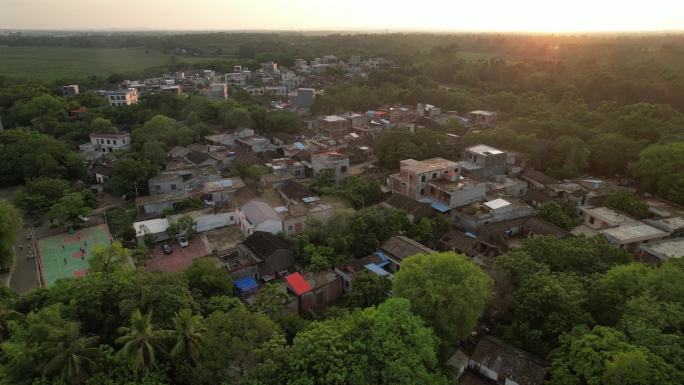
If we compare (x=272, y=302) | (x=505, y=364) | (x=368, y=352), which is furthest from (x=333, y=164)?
(x=368, y=352)

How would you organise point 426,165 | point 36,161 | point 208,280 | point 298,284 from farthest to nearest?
1. point 36,161
2. point 426,165
3. point 298,284
4. point 208,280

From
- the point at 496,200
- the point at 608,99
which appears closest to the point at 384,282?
the point at 496,200

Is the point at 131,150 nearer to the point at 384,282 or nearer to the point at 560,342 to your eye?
the point at 384,282

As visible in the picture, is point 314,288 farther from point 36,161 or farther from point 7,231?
point 36,161

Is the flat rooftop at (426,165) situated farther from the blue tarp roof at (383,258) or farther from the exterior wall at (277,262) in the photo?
the exterior wall at (277,262)

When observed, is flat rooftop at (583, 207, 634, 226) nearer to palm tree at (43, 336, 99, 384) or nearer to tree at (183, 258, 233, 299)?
tree at (183, 258, 233, 299)

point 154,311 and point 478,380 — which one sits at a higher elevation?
point 154,311

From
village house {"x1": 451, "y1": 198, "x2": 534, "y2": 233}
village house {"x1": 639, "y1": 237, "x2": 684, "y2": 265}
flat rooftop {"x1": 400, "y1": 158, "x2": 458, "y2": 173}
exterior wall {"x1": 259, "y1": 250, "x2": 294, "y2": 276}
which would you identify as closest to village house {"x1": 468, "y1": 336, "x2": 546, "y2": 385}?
exterior wall {"x1": 259, "y1": 250, "x2": 294, "y2": 276}
